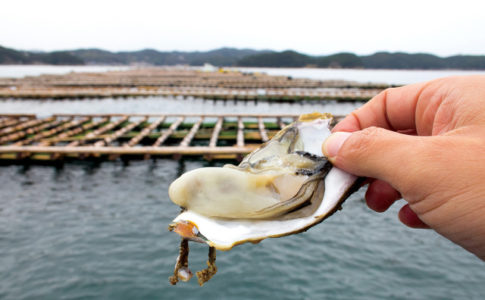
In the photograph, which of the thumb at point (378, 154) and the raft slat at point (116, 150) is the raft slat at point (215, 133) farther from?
the thumb at point (378, 154)

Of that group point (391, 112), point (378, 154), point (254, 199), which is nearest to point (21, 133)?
point (254, 199)

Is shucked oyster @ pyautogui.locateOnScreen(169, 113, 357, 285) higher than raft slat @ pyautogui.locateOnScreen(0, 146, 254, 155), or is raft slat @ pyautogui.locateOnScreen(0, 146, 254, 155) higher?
shucked oyster @ pyautogui.locateOnScreen(169, 113, 357, 285)

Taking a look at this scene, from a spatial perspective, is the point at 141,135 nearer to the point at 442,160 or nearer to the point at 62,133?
the point at 62,133

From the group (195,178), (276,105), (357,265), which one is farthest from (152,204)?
(276,105)

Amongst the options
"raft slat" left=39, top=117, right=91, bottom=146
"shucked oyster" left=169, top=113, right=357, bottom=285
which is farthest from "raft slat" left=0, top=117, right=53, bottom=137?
"shucked oyster" left=169, top=113, right=357, bottom=285

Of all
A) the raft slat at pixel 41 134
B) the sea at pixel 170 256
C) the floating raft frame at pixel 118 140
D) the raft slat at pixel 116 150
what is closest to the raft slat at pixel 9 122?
the floating raft frame at pixel 118 140

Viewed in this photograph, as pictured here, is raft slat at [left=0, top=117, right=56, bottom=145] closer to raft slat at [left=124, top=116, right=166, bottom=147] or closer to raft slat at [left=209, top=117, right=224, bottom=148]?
raft slat at [left=124, top=116, right=166, bottom=147]
